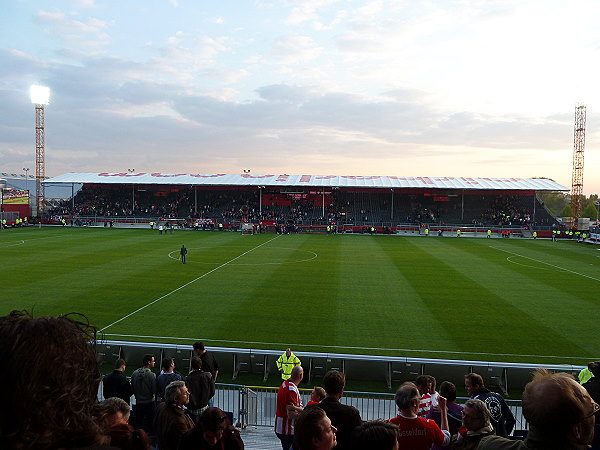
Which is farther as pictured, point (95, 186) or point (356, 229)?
point (95, 186)

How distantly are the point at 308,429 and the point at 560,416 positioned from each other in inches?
68.9

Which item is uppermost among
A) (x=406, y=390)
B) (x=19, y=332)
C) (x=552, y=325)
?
(x=19, y=332)

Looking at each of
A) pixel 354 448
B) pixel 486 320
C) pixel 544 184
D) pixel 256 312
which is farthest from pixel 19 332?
pixel 544 184

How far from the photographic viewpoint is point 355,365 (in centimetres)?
1252

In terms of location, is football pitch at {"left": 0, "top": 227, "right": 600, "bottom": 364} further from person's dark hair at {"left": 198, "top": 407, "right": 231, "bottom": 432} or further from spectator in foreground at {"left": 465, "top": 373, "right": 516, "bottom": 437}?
spectator in foreground at {"left": 465, "top": 373, "right": 516, "bottom": 437}

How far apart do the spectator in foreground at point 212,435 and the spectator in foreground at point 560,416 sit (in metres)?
2.72

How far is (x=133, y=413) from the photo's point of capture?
27.0 ft

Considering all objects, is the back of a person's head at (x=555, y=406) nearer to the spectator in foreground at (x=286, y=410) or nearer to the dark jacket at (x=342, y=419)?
the dark jacket at (x=342, y=419)

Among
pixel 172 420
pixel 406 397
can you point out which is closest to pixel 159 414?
pixel 172 420

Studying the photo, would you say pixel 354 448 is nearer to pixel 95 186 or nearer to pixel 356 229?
pixel 356 229

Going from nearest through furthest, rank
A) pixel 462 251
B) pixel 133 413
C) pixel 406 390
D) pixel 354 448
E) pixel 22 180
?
pixel 354 448
pixel 406 390
pixel 133 413
pixel 462 251
pixel 22 180

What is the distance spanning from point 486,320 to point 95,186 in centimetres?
7324

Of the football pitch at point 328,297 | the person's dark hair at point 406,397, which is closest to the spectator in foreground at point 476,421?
the person's dark hair at point 406,397

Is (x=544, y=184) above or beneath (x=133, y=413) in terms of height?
above
